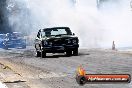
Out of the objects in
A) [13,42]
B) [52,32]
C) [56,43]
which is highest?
[52,32]

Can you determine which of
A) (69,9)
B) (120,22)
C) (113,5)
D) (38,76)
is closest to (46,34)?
(38,76)

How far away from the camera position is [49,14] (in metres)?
63.2

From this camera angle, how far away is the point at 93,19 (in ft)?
157

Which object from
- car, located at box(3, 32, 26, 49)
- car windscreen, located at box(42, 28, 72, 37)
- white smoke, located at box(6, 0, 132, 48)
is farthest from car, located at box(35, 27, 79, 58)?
car, located at box(3, 32, 26, 49)

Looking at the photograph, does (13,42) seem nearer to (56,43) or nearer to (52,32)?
(52,32)

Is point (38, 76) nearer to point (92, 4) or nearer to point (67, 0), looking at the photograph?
point (92, 4)

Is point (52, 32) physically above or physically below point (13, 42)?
above

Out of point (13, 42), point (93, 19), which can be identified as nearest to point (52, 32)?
point (13, 42)

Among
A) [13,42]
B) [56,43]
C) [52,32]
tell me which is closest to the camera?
[56,43]

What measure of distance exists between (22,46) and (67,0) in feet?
62.9

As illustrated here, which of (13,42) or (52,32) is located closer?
(52,32)

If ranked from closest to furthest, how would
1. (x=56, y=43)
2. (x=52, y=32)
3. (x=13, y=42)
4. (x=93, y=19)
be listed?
(x=56, y=43), (x=52, y=32), (x=13, y=42), (x=93, y=19)

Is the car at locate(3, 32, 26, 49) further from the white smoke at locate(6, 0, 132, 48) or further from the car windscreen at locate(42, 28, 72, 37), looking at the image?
the car windscreen at locate(42, 28, 72, 37)

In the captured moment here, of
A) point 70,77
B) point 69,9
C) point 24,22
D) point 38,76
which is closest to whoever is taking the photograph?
point 70,77
